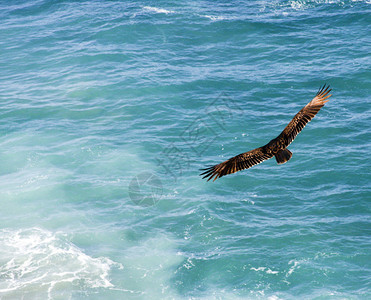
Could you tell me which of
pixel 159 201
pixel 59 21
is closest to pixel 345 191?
pixel 159 201

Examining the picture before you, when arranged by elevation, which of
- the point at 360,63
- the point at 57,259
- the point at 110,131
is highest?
the point at 360,63

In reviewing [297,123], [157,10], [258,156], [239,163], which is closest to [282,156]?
[258,156]

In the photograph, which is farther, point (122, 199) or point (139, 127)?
point (139, 127)

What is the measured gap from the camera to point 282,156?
21.8 m

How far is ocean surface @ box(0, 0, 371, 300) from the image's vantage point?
33.6 meters

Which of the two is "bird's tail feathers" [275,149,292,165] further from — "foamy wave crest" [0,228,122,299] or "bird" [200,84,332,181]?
"foamy wave crest" [0,228,122,299]

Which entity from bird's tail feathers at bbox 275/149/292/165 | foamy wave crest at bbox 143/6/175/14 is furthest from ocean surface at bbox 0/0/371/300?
bird's tail feathers at bbox 275/149/292/165

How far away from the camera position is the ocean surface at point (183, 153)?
33562 millimetres

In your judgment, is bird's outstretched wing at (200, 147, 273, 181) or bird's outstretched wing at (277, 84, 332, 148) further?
bird's outstretched wing at (277, 84, 332, 148)

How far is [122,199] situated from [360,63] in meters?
28.4

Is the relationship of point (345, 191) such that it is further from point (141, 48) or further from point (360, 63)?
point (141, 48)

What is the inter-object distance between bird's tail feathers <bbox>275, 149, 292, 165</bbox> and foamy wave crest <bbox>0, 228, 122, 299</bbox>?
15.7m

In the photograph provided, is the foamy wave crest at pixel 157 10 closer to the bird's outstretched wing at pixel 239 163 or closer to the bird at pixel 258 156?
the bird at pixel 258 156

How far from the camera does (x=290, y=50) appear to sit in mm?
58062
